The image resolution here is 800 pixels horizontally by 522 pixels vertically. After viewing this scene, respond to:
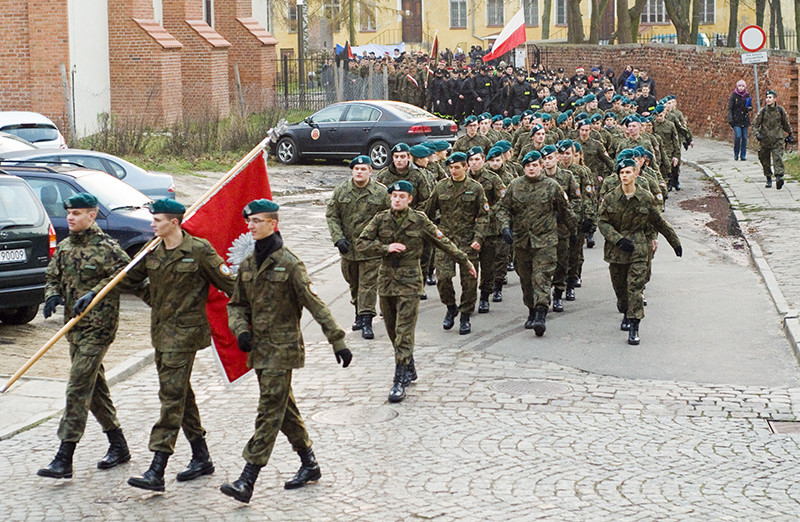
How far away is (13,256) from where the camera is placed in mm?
12250

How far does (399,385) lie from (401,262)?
109cm

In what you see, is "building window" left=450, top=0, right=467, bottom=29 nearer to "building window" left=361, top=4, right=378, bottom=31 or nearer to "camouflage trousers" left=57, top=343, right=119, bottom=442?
"building window" left=361, top=4, right=378, bottom=31

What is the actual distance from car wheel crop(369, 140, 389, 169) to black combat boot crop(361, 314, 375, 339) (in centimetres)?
1479

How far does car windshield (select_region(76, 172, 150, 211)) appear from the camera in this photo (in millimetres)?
14898

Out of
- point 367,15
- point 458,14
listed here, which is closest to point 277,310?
point 367,15

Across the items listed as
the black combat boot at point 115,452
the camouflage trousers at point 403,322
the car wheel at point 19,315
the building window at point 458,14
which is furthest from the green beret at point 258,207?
the building window at point 458,14

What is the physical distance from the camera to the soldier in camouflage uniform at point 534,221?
12.6 metres

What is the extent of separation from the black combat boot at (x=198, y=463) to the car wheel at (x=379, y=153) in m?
19.4

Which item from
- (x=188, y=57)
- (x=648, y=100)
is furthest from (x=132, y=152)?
(x=648, y=100)

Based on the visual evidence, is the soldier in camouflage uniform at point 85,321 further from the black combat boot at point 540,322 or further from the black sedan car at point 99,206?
the black sedan car at point 99,206

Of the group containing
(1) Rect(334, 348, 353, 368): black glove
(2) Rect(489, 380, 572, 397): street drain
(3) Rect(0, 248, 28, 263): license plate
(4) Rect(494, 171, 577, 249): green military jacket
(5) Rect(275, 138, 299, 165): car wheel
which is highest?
(5) Rect(275, 138, 299, 165): car wheel

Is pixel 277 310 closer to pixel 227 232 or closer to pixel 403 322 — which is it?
pixel 227 232

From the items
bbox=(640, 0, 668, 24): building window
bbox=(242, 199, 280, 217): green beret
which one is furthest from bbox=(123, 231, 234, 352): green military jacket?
bbox=(640, 0, 668, 24): building window

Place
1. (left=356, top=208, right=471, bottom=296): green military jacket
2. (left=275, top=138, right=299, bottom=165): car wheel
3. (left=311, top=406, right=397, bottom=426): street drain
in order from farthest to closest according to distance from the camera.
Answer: (left=275, top=138, right=299, bottom=165): car wheel < (left=356, top=208, right=471, bottom=296): green military jacket < (left=311, top=406, right=397, bottom=426): street drain
